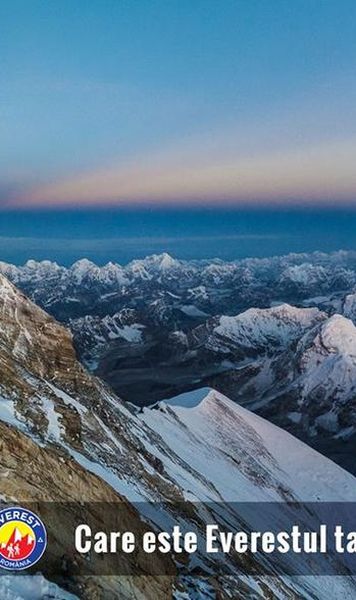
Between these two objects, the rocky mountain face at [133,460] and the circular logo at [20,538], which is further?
the rocky mountain face at [133,460]

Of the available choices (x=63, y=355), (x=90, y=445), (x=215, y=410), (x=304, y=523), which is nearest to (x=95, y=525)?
(x=90, y=445)

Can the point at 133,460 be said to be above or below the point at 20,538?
below

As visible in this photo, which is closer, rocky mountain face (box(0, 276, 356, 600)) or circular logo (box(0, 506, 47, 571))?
circular logo (box(0, 506, 47, 571))

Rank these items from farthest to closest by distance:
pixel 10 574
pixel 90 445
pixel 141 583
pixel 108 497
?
pixel 90 445, pixel 108 497, pixel 141 583, pixel 10 574

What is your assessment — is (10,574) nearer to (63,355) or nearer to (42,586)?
(42,586)
